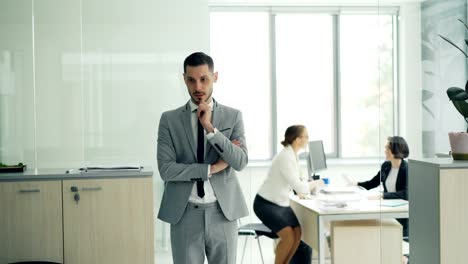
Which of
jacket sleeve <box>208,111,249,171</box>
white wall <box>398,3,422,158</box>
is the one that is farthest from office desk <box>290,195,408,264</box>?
jacket sleeve <box>208,111,249,171</box>

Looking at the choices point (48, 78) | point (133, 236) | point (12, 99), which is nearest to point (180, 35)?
point (48, 78)

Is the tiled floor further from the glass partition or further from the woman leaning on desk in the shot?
the woman leaning on desk

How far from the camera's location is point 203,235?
277 cm

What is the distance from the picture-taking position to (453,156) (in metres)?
3.11

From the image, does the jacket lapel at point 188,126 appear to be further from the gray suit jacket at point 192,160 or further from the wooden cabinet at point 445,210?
the wooden cabinet at point 445,210

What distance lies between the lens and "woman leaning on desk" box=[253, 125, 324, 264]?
16.6 ft

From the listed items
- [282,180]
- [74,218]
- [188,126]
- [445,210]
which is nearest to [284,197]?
[282,180]

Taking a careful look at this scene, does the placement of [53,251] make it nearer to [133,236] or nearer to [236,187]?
[133,236]

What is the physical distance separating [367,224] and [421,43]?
1385 millimetres

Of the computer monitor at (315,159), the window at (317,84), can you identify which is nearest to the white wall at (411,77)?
the computer monitor at (315,159)

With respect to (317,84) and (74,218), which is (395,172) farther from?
(317,84)

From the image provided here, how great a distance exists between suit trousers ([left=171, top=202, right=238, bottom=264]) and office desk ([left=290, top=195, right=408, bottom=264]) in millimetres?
1295

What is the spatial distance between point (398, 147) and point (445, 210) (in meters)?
0.75

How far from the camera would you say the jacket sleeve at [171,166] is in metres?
2.81
